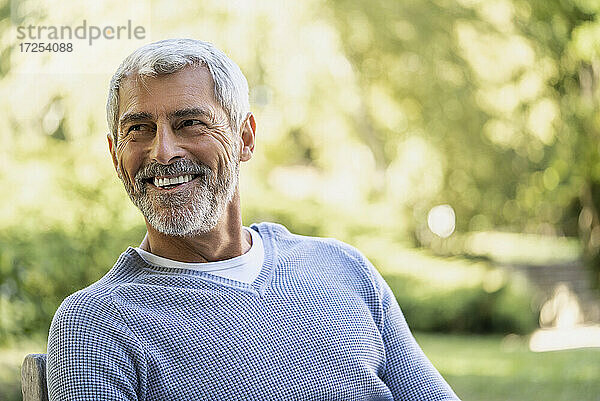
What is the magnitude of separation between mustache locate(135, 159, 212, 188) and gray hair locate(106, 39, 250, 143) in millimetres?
85

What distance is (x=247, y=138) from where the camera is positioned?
4.41ft

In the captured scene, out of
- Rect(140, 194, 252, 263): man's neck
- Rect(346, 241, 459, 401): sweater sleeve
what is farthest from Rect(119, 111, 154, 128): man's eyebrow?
Rect(346, 241, 459, 401): sweater sleeve

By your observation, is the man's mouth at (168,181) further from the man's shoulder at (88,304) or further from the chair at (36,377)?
the chair at (36,377)

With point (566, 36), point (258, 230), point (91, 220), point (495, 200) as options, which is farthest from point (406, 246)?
point (258, 230)

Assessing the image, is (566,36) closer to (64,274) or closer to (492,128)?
(492,128)

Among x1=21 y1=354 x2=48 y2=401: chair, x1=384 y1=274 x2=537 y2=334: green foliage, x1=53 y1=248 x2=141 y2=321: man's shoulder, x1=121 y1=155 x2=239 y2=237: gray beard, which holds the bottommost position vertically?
x1=384 y1=274 x2=537 y2=334: green foliage

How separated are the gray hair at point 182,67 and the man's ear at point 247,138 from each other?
0.04m

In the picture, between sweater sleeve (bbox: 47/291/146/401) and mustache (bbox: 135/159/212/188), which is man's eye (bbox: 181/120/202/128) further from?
sweater sleeve (bbox: 47/291/146/401)

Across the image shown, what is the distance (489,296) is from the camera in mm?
6820

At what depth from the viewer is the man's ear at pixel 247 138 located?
1.33 m

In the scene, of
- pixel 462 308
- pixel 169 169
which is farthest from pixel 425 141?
pixel 169 169

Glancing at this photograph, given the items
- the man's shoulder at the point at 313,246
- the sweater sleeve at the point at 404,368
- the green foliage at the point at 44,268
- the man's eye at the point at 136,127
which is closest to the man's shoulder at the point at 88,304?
the man's eye at the point at 136,127

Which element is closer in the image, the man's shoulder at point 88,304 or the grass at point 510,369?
the man's shoulder at point 88,304

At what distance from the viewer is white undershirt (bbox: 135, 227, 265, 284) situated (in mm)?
1239
